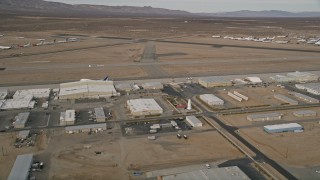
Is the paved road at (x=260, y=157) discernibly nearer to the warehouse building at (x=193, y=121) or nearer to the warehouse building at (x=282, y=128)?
the warehouse building at (x=193, y=121)

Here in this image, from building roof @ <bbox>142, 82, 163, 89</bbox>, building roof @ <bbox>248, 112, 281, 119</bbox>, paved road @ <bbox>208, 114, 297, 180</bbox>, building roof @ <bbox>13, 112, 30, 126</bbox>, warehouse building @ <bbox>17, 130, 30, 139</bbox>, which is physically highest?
building roof @ <bbox>142, 82, 163, 89</bbox>

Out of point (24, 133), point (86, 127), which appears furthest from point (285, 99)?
point (24, 133)

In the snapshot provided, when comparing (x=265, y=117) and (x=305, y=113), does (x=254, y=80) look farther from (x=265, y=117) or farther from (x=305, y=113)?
(x=265, y=117)

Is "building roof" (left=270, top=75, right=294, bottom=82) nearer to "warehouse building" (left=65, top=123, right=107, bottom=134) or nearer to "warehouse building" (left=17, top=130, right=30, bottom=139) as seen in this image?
"warehouse building" (left=65, top=123, right=107, bottom=134)

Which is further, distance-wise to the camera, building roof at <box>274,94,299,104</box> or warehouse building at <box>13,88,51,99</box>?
warehouse building at <box>13,88,51,99</box>

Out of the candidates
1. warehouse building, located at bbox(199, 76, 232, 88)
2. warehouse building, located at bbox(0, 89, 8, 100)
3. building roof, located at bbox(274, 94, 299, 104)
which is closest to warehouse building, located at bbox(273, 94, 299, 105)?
building roof, located at bbox(274, 94, 299, 104)

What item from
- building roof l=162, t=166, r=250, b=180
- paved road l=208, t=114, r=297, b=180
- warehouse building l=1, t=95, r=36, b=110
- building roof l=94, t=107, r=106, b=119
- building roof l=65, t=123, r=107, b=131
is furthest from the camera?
Answer: warehouse building l=1, t=95, r=36, b=110
